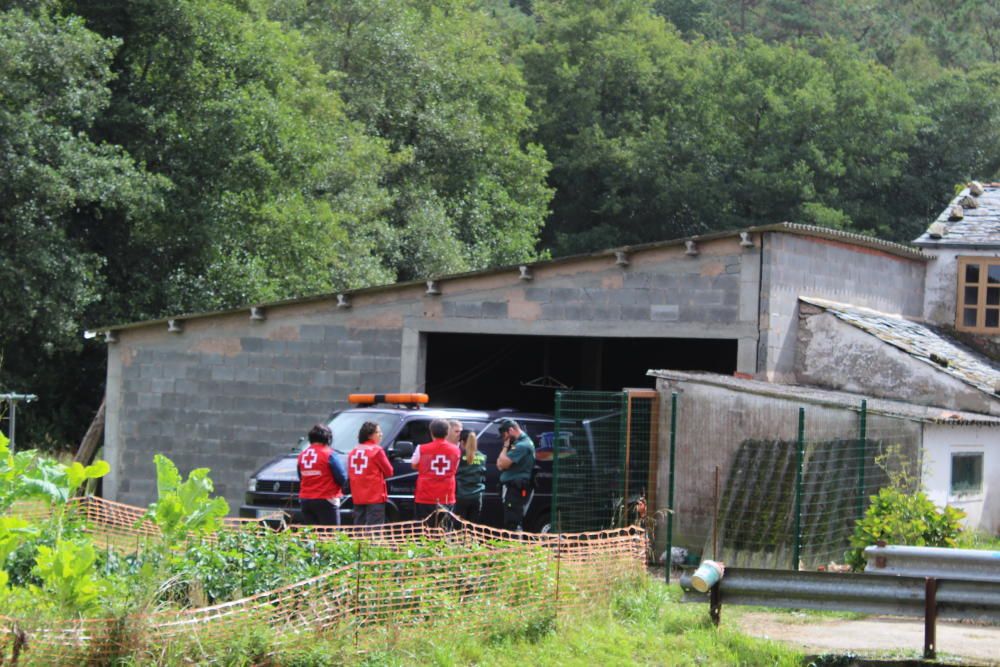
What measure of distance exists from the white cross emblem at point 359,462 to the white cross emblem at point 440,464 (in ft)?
2.21

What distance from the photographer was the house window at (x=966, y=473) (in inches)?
679

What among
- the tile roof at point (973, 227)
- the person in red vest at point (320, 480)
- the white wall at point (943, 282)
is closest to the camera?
the person in red vest at point (320, 480)

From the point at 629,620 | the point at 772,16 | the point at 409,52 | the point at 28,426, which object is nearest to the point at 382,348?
the point at 629,620

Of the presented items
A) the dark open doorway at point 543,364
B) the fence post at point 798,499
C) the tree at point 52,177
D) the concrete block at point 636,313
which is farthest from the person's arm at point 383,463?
the tree at point 52,177

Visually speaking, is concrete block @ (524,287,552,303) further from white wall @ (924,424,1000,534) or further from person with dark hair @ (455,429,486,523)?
white wall @ (924,424,1000,534)

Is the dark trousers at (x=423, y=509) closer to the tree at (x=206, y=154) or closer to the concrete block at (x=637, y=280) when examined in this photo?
the concrete block at (x=637, y=280)

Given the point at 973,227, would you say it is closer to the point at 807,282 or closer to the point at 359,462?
the point at 807,282

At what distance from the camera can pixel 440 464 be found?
1400cm

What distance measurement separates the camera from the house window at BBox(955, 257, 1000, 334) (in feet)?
77.6

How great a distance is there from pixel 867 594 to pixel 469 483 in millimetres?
5693

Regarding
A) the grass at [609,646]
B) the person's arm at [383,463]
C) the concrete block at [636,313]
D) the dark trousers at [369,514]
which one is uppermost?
the concrete block at [636,313]

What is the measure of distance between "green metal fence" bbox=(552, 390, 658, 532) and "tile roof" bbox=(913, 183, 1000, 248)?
9.84 metres

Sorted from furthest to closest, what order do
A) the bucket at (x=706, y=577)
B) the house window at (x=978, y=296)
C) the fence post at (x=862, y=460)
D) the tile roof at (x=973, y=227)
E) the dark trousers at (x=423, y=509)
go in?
the tile roof at (x=973, y=227)
the house window at (x=978, y=296)
the fence post at (x=862, y=460)
the dark trousers at (x=423, y=509)
the bucket at (x=706, y=577)

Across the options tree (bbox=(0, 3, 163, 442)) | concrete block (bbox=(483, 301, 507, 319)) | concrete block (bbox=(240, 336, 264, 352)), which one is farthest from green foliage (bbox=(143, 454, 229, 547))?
tree (bbox=(0, 3, 163, 442))
